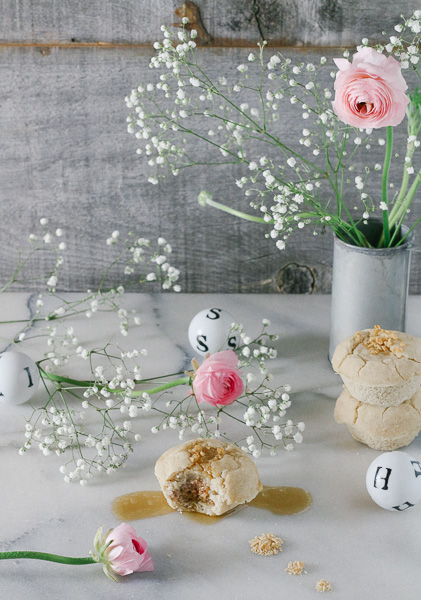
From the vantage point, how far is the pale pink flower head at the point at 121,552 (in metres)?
0.84

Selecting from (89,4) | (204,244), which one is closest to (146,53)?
(89,4)

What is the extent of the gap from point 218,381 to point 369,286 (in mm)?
290

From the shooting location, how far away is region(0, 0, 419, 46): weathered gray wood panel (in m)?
1.26

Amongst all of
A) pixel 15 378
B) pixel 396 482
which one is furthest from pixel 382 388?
pixel 15 378

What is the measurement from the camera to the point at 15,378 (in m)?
→ 1.11

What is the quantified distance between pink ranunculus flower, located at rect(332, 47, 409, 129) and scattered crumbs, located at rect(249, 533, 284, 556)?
0.51m

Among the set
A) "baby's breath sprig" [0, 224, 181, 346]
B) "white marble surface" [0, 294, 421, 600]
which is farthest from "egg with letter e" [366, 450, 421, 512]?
"baby's breath sprig" [0, 224, 181, 346]

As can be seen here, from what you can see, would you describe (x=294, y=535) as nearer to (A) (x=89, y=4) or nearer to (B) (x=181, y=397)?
(B) (x=181, y=397)

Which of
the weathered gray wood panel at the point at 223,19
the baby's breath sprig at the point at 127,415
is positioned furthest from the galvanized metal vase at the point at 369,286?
the weathered gray wood panel at the point at 223,19

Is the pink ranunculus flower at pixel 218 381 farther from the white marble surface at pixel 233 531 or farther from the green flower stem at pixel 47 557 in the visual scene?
the green flower stem at pixel 47 557

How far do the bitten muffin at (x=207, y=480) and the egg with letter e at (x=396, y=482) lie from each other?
0.48ft

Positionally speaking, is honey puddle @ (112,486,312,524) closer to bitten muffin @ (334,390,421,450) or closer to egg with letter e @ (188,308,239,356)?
bitten muffin @ (334,390,421,450)

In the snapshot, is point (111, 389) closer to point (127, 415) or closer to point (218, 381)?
point (127, 415)

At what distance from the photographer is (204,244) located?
4.76 ft
